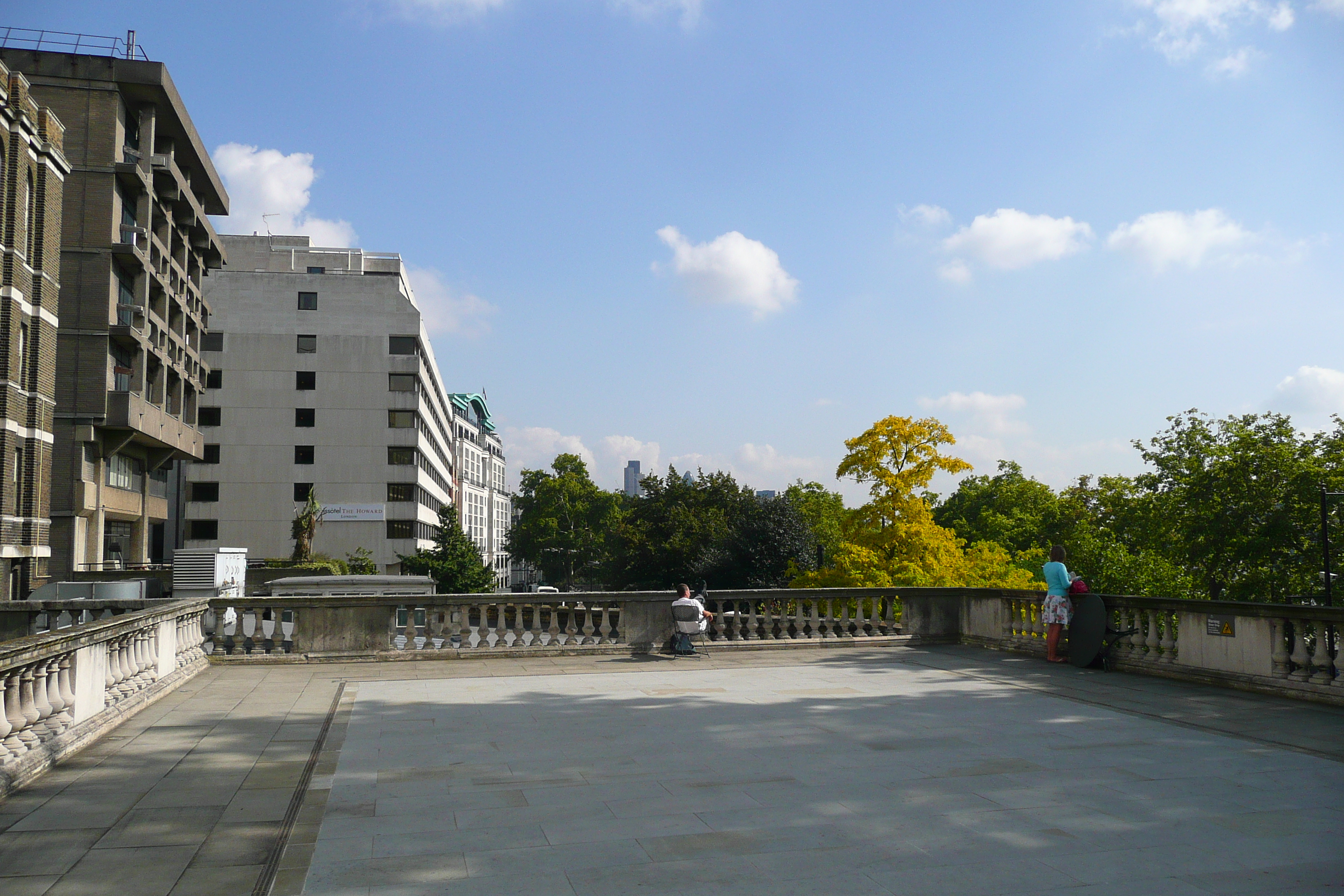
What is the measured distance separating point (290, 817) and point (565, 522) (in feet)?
325

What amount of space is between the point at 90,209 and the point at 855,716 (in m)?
44.7

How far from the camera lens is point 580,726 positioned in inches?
346

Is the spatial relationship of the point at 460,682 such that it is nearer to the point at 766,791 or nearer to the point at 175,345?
the point at 766,791

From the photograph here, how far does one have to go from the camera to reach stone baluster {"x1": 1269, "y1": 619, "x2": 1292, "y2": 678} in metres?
10.2

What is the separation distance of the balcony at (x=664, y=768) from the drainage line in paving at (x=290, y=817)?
0.09ft

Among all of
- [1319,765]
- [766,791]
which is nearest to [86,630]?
[766,791]

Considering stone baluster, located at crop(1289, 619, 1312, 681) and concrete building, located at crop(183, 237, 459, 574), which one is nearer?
stone baluster, located at crop(1289, 619, 1312, 681)

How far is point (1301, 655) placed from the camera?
999 cm

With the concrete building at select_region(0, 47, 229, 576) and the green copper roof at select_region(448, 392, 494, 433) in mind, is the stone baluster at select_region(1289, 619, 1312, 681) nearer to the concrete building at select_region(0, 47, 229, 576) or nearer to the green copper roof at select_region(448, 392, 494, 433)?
the concrete building at select_region(0, 47, 229, 576)

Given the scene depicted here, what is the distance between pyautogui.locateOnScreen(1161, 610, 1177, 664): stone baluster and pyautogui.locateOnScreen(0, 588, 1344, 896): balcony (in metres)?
0.07

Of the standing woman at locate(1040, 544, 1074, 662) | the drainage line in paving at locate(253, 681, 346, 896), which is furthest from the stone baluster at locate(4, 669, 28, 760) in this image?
the standing woman at locate(1040, 544, 1074, 662)

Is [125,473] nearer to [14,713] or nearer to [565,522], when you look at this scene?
[14,713]

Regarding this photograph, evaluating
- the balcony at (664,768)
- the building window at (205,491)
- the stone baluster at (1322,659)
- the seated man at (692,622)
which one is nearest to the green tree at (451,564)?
the building window at (205,491)

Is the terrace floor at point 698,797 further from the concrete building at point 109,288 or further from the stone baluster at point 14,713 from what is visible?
the concrete building at point 109,288
